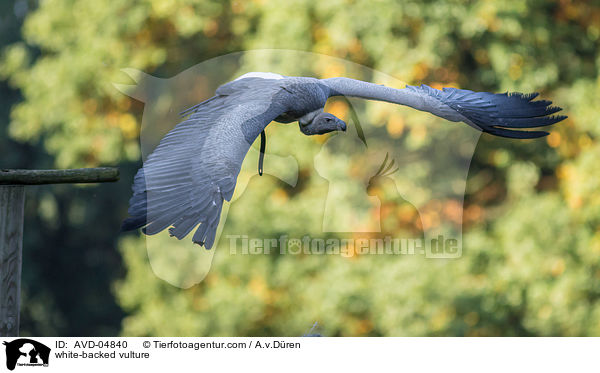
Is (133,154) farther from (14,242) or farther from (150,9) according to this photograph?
(14,242)

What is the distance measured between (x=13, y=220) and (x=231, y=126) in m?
0.66

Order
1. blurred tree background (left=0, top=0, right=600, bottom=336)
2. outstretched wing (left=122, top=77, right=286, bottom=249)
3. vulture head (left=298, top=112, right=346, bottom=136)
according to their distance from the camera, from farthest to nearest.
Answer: blurred tree background (left=0, top=0, right=600, bottom=336)
vulture head (left=298, top=112, right=346, bottom=136)
outstretched wing (left=122, top=77, right=286, bottom=249)

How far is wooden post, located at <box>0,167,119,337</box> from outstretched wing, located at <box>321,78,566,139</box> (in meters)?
1.02

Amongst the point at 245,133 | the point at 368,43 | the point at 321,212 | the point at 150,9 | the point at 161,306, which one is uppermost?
the point at 150,9

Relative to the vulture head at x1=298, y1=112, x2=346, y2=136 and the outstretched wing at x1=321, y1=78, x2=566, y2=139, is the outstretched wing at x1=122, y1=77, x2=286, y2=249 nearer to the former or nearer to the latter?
the vulture head at x1=298, y1=112, x2=346, y2=136

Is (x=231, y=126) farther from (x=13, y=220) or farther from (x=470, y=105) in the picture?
(x=470, y=105)

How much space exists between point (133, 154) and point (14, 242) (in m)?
3.50

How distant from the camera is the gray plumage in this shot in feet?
6.43

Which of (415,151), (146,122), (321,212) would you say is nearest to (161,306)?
(321,212)

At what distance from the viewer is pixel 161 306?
546 cm

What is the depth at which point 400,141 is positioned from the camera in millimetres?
4801

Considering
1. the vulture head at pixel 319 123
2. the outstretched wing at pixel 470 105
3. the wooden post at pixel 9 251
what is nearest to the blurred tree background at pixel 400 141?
the outstretched wing at pixel 470 105

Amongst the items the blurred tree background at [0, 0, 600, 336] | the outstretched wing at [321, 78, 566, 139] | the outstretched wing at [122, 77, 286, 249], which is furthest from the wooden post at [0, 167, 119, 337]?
the blurred tree background at [0, 0, 600, 336]

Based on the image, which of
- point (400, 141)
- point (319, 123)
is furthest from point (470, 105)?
point (400, 141)
